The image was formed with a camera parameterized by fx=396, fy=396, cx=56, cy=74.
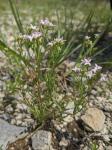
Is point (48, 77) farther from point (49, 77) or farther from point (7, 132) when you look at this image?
point (7, 132)

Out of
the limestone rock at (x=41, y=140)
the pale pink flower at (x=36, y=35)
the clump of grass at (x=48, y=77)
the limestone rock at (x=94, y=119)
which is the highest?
the pale pink flower at (x=36, y=35)

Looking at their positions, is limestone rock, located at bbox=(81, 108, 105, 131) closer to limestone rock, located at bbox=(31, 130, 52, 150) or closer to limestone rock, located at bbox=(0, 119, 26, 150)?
limestone rock, located at bbox=(31, 130, 52, 150)

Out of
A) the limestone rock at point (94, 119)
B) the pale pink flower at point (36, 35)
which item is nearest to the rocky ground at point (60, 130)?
the limestone rock at point (94, 119)

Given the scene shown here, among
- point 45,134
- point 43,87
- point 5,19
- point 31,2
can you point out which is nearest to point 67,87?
point 43,87

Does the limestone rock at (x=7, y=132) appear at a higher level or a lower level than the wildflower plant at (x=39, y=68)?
lower

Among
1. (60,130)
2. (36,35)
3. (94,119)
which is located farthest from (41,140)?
(36,35)

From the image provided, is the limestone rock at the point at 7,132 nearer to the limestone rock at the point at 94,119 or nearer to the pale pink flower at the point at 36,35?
the limestone rock at the point at 94,119

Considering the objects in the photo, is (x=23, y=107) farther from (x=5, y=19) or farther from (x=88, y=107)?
(x=5, y=19)

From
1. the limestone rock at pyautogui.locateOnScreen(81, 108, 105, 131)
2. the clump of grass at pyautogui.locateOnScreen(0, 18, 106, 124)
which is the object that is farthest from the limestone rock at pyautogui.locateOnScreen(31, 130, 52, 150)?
the limestone rock at pyautogui.locateOnScreen(81, 108, 105, 131)
